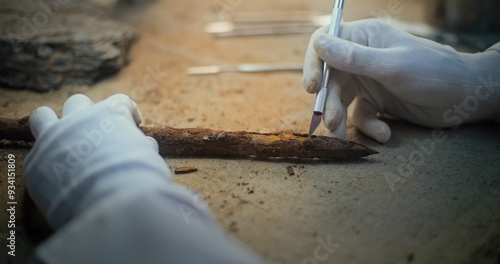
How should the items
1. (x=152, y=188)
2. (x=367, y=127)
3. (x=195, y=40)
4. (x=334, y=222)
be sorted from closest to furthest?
(x=152, y=188), (x=334, y=222), (x=367, y=127), (x=195, y=40)

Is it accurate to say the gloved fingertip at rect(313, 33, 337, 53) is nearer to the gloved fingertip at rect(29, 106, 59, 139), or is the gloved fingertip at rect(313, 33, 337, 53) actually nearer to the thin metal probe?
the thin metal probe

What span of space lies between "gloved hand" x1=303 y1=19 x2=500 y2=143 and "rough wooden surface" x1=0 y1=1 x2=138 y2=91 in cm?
133

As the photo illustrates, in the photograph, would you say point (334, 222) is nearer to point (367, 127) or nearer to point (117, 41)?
point (367, 127)

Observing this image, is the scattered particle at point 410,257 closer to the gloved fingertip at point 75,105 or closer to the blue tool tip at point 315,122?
the blue tool tip at point 315,122

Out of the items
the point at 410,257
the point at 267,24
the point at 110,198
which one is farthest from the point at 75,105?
the point at 267,24

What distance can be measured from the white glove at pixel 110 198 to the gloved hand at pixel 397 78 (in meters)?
0.73

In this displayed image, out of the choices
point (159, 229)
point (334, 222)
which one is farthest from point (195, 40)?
point (159, 229)

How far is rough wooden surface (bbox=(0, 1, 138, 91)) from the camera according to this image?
2.29m

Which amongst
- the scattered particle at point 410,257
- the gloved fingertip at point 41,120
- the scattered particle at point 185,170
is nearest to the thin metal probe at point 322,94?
the scattered particle at point 185,170

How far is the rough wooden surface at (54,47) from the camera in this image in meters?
2.29

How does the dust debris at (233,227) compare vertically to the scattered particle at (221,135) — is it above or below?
below

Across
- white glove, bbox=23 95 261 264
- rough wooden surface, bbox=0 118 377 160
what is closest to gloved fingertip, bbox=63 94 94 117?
white glove, bbox=23 95 261 264

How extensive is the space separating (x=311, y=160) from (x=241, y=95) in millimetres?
767

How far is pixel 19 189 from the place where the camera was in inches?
58.5
